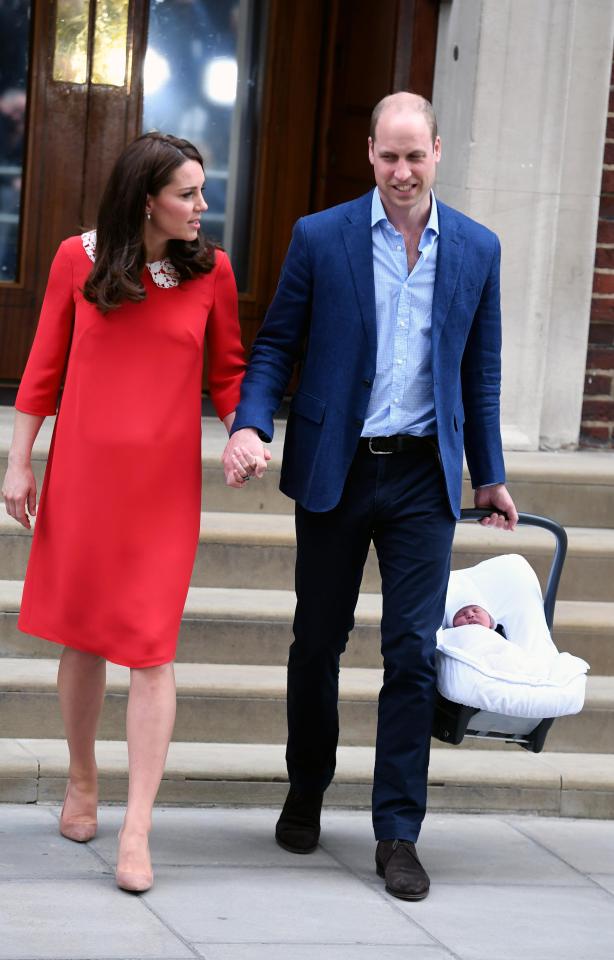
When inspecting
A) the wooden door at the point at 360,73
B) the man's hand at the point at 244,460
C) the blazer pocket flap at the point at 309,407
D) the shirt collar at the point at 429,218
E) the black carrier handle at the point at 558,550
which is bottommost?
the black carrier handle at the point at 558,550

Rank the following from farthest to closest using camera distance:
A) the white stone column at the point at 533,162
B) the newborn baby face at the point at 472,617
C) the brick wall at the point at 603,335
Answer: the brick wall at the point at 603,335 < the white stone column at the point at 533,162 < the newborn baby face at the point at 472,617

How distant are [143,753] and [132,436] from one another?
0.77 meters

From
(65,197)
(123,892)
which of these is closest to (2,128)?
(65,197)

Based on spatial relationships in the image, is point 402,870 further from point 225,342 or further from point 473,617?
point 225,342

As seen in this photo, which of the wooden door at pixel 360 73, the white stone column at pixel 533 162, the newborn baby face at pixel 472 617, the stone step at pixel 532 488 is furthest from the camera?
the wooden door at pixel 360 73

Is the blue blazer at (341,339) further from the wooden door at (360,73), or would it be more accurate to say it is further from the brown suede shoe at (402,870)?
the wooden door at (360,73)

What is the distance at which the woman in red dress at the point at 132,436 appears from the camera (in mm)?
3900

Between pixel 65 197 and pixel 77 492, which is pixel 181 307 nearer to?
pixel 77 492

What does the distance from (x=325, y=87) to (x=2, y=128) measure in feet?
4.77

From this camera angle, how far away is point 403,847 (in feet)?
13.4

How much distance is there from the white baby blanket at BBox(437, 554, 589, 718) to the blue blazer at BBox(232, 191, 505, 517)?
1.22 ft

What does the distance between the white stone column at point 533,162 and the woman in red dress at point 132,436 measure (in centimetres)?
258

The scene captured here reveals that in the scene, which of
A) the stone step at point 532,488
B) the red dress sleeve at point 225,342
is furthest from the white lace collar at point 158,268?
the stone step at point 532,488

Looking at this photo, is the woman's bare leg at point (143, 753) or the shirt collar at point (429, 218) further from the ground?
the shirt collar at point (429, 218)
